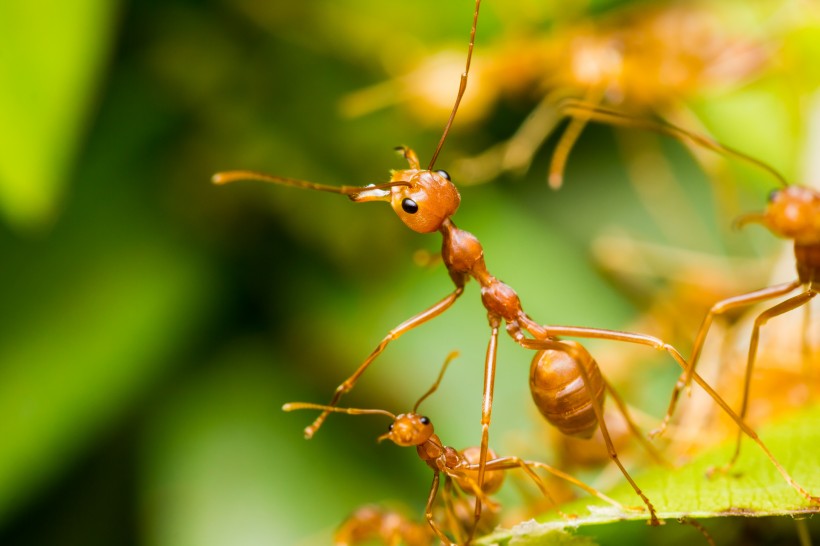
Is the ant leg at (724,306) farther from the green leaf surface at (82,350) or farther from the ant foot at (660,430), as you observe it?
the green leaf surface at (82,350)

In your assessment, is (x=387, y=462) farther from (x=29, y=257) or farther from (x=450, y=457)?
(x=29, y=257)

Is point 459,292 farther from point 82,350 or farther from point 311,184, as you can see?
point 82,350

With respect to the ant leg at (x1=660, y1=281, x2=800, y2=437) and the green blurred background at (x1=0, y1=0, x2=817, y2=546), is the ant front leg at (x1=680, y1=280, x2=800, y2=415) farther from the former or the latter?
the green blurred background at (x1=0, y1=0, x2=817, y2=546)

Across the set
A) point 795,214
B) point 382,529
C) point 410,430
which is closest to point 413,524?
point 382,529

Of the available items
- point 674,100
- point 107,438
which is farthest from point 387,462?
point 674,100

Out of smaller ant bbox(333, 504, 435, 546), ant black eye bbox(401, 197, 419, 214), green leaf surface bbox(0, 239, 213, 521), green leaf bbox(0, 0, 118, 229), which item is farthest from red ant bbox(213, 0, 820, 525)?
green leaf surface bbox(0, 239, 213, 521)
